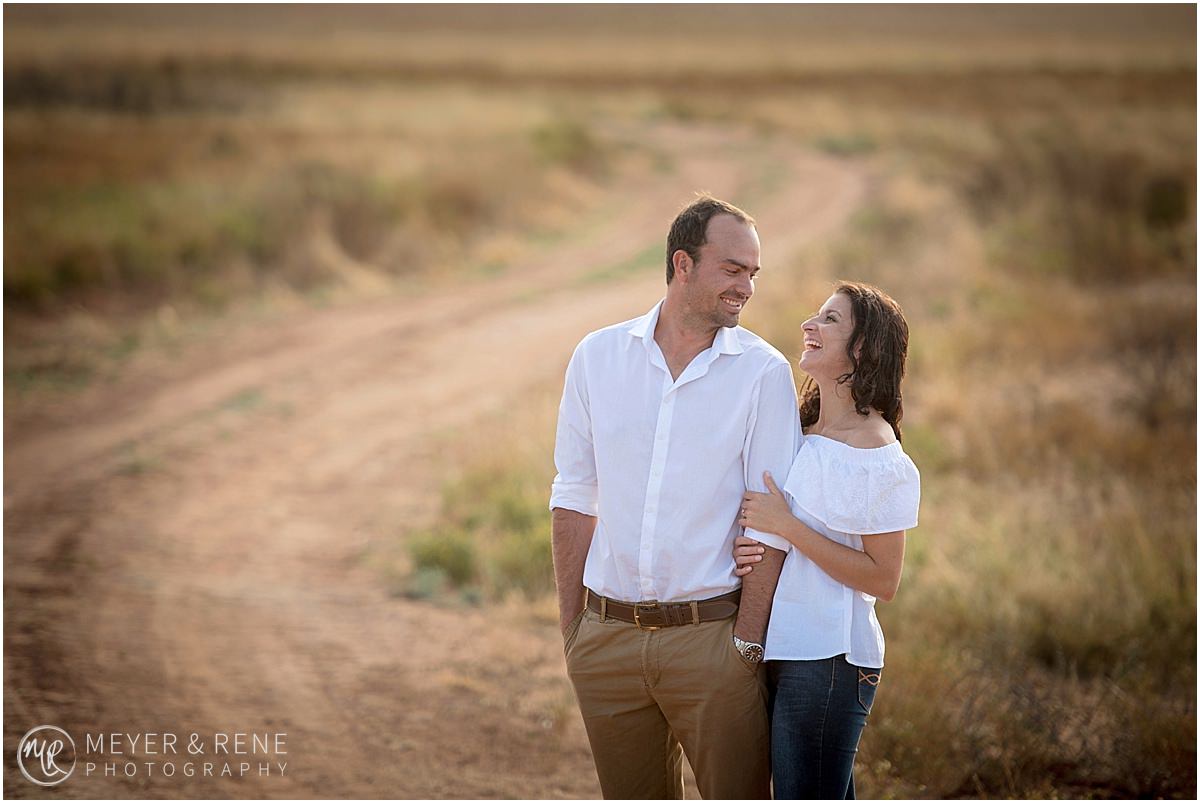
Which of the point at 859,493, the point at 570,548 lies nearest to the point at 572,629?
the point at 570,548

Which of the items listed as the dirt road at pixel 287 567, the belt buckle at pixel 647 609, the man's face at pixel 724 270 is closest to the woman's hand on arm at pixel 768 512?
the belt buckle at pixel 647 609

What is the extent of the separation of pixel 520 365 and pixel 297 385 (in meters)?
2.22

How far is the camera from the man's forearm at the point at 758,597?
2871 millimetres

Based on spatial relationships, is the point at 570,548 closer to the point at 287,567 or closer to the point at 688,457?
the point at 688,457

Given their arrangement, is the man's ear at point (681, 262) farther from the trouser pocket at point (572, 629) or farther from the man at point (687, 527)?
the trouser pocket at point (572, 629)

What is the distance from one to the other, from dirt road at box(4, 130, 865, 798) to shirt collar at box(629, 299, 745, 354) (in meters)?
2.35

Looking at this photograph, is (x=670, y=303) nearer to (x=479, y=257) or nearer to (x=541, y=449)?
(x=541, y=449)

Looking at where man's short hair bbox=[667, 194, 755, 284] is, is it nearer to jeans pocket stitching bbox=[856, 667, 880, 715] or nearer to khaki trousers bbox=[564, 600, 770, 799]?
khaki trousers bbox=[564, 600, 770, 799]

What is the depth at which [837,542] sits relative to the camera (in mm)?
2918

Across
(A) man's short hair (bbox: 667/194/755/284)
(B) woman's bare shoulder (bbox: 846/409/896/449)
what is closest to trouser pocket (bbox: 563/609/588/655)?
(B) woman's bare shoulder (bbox: 846/409/896/449)

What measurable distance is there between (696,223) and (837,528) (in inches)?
35.0

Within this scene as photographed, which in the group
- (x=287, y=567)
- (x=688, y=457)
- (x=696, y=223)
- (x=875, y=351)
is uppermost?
(x=696, y=223)

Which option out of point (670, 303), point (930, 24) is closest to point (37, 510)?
point (670, 303)

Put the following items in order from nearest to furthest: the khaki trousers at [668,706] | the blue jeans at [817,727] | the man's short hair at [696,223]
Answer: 1. the blue jeans at [817,727]
2. the khaki trousers at [668,706]
3. the man's short hair at [696,223]
